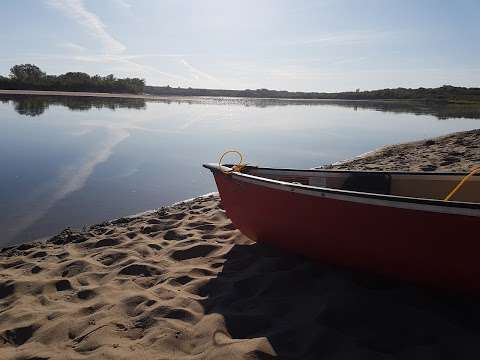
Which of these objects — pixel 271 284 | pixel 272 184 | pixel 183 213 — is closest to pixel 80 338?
pixel 271 284

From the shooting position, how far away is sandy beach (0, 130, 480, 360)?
3006 mm

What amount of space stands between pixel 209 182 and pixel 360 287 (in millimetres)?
6410

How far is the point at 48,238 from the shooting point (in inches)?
235

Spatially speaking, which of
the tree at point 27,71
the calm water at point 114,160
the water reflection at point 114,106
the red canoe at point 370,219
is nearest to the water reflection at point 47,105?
the water reflection at point 114,106

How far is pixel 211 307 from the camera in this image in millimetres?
3691

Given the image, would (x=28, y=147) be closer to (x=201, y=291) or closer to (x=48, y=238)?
(x=48, y=238)

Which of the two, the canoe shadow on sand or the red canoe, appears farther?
the red canoe

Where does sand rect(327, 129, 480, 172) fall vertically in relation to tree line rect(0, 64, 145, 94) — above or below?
below

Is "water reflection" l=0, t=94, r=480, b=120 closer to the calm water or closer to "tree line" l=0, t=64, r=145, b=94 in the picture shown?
the calm water

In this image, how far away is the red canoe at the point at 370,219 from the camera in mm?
3133

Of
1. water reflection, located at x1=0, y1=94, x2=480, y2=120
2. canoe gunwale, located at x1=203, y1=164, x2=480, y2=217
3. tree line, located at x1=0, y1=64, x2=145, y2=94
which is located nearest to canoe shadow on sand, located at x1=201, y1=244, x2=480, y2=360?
canoe gunwale, located at x1=203, y1=164, x2=480, y2=217

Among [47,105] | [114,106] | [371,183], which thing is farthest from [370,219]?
[114,106]

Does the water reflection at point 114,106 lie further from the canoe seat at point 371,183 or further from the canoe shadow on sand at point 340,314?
the canoe shadow on sand at point 340,314

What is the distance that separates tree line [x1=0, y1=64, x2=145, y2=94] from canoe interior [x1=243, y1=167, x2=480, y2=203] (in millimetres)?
62376
